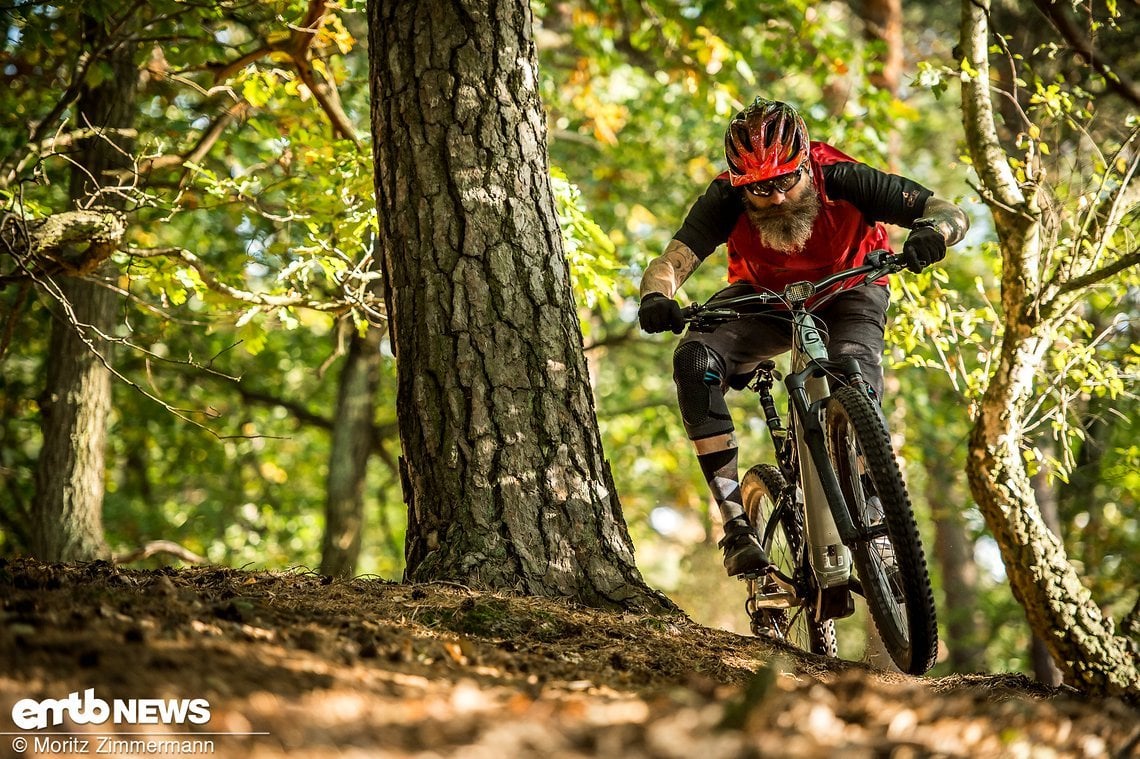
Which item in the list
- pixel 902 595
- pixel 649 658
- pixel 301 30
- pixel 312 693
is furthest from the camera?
pixel 301 30

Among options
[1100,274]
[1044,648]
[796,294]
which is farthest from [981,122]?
[1044,648]

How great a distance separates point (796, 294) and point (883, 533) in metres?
1.03

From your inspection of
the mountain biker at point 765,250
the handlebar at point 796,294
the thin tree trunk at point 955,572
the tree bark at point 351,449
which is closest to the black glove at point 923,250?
the handlebar at point 796,294

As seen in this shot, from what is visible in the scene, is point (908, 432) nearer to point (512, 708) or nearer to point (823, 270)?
point (823, 270)

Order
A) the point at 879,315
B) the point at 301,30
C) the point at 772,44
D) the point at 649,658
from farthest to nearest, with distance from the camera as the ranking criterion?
1. the point at 772,44
2. the point at 301,30
3. the point at 879,315
4. the point at 649,658

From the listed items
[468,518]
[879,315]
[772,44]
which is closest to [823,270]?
[879,315]

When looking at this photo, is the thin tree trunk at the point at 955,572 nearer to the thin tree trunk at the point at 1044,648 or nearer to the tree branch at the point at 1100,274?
the thin tree trunk at the point at 1044,648

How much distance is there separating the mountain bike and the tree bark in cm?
608

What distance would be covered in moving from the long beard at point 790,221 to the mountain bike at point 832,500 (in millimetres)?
281

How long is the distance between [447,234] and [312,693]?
2.41 meters

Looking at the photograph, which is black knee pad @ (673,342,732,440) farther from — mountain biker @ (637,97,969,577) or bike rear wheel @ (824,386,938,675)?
bike rear wheel @ (824,386,938,675)

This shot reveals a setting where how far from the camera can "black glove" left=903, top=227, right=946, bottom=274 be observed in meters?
3.75

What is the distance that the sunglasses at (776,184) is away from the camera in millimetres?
4211

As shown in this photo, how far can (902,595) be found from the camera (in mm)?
3508
